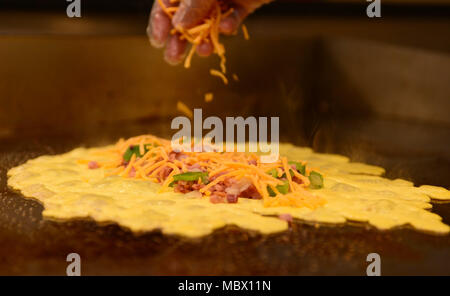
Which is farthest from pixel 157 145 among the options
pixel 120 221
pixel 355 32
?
pixel 355 32

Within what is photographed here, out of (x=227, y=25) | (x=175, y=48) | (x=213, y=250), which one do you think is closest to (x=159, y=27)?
(x=175, y=48)

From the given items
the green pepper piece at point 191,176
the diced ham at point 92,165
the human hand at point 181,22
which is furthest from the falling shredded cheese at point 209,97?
the green pepper piece at point 191,176

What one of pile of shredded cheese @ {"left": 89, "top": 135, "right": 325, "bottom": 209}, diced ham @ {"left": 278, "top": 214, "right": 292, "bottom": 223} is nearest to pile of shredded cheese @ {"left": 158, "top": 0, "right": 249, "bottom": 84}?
pile of shredded cheese @ {"left": 89, "top": 135, "right": 325, "bottom": 209}

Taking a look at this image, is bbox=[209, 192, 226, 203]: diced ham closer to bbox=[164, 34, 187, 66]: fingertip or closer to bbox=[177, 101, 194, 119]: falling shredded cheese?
bbox=[164, 34, 187, 66]: fingertip

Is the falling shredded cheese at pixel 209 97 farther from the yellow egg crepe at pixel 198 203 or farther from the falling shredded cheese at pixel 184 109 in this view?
the yellow egg crepe at pixel 198 203

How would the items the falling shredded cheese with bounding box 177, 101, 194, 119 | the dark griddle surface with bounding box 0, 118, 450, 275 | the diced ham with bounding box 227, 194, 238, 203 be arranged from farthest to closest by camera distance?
the falling shredded cheese with bounding box 177, 101, 194, 119 < the diced ham with bounding box 227, 194, 238, 203 < the dark griddle surface with bounding box 0, 118, 450, 275

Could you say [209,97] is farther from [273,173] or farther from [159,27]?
[273,173]
